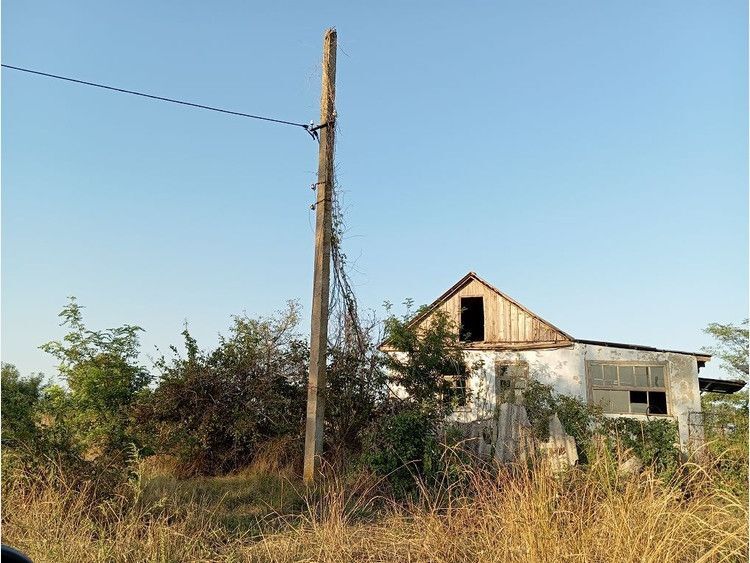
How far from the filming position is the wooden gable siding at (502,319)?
18797 mm

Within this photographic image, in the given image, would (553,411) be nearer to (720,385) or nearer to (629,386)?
(629,386)

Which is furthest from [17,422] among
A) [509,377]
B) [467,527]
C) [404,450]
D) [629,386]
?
[629,386]

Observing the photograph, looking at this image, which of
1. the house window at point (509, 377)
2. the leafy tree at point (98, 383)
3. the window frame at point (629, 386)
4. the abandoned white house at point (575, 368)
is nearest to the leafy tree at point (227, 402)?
the leafy tree at point (98, 383)

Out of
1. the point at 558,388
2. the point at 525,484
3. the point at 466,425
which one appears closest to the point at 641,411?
the point at 558,388

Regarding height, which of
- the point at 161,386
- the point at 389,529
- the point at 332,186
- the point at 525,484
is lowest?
the point at 389,529

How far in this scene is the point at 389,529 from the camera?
5.46m

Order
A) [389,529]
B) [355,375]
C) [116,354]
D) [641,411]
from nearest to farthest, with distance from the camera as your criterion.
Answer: [389,529] < [355,375] < [116,354] < [641,411]

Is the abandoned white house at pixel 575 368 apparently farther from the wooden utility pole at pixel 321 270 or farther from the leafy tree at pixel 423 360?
the wooden utility pole at pixel 321 270

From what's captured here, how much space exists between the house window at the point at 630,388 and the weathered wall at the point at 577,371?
0.73 ft

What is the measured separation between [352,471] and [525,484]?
4.91 metres

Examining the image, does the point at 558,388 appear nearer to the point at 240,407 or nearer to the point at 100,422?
the point at 240,407

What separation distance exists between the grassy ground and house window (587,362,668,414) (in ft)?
42.0

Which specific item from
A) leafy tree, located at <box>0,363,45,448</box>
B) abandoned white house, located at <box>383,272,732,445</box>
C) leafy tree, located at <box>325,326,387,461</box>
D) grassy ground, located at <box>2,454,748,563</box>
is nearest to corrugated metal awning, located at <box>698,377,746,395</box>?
abandoned white house, located at <box>383,272,732,445</box>

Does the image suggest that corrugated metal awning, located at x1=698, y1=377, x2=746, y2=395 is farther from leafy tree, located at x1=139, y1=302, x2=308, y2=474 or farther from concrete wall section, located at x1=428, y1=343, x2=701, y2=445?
leafy tree, located at x1=139, y1=302, x2=308, y2=474
